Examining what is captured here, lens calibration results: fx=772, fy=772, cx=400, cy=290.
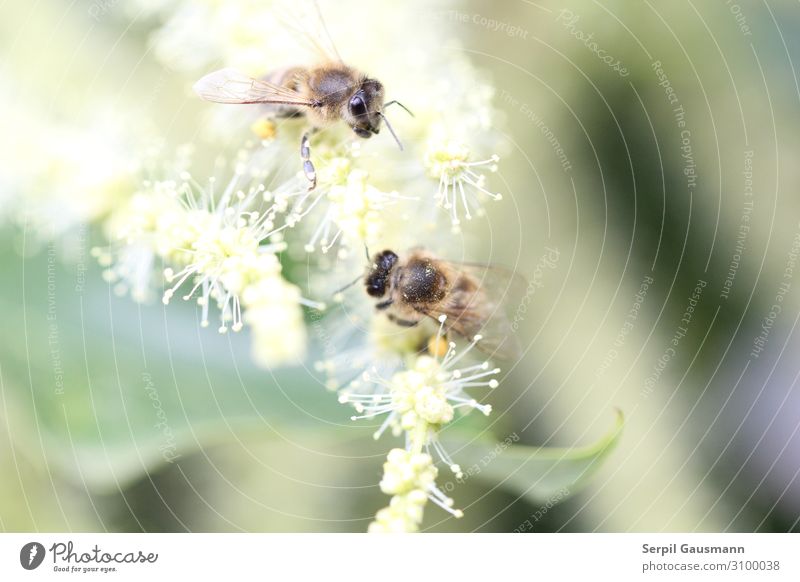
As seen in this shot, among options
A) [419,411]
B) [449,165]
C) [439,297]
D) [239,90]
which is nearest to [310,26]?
[239,90]

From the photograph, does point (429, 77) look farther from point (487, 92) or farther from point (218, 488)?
point (218, 488)

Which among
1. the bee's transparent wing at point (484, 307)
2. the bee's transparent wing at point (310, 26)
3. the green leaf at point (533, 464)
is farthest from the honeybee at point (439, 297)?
the bee's transparent wing at point (310, 26)

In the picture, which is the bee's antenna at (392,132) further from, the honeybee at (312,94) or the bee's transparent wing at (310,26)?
the bee's transparent wing at (310,26)

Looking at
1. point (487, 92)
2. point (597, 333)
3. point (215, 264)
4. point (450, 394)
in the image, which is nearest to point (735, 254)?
point (597, 333)

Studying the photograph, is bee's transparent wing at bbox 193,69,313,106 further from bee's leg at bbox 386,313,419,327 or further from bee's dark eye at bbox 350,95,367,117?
bee's leg at bbox 386,313,419,327

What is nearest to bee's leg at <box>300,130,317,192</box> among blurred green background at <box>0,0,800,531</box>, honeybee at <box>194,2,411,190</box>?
honeybee at <box>194,2,411,190</box>

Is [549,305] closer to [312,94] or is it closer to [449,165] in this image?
[449,165]
